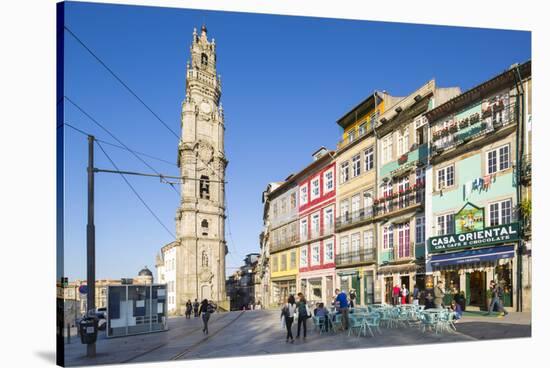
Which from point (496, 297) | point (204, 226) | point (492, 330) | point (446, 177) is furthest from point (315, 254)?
point (492, 330)

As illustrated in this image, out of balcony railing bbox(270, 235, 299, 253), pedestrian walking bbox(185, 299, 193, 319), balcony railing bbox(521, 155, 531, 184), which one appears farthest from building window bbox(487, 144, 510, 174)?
pedestrian walking bbox(185, 299, 193, 319)

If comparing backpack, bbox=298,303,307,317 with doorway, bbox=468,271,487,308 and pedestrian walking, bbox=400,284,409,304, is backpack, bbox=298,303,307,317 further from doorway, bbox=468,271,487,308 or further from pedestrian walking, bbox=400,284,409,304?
doorway, bbox=468,271,487,308

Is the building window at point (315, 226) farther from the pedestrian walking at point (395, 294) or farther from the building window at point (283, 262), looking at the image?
the pedestrian walking at point (395, 294)

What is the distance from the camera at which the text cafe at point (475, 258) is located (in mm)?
15180

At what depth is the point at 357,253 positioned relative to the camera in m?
16.0

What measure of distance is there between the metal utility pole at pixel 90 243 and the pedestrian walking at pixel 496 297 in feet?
31.5

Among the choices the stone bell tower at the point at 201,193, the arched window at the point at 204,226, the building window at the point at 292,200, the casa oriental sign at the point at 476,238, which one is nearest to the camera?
the stone bell tower at the point at 201,193

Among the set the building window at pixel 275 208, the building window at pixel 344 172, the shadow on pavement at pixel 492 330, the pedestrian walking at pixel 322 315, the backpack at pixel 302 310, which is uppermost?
the building window at pixel 344 172

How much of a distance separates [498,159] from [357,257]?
14.4 ft

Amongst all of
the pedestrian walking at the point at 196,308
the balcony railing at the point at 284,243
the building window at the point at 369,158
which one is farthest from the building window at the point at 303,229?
the pedestrian walking at the point at 196,308

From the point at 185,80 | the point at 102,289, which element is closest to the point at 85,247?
the point at 102,289

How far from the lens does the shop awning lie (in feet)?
50.0

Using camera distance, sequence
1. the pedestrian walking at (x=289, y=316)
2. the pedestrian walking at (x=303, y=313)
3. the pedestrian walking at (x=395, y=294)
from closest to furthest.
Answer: the pedestrian walking at (x=289, y=316) < the pedestrian walking at (x=303, y=313) < the pedestrian walking at (x=395, y=294)

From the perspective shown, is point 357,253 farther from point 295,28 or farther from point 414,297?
point 295,28
